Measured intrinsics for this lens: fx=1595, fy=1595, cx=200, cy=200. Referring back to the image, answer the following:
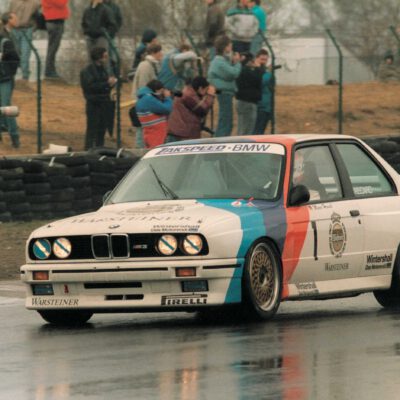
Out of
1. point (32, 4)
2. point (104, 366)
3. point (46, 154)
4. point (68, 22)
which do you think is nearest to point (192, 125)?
point (46, 154)

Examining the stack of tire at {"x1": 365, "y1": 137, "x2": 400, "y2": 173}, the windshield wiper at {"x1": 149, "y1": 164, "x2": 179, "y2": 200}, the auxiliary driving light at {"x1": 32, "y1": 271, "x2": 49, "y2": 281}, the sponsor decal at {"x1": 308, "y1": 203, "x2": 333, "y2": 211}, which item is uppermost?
the windshield wiper at {"x1": 149, "y1": 164, "x2": 179, "y2": 200}

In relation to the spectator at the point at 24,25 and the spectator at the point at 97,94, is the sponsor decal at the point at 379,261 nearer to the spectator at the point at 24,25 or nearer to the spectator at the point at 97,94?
the spectator at the point at 97,94

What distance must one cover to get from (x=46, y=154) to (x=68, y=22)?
14.9 m

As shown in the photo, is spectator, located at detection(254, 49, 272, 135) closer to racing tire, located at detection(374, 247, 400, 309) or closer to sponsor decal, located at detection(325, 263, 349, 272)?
racing tire, located at detection(374, 247, 400, 309)

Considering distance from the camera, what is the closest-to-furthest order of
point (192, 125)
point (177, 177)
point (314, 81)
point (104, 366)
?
1. point (104, 366)
2. point (177, 177)
3. point (192, 125)
4. point (314, 81)

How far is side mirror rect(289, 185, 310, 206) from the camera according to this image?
1179 centimetres

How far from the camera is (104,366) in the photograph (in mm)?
9180

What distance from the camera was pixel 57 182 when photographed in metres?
20.8

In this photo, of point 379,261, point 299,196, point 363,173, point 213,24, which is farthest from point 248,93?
point 299,196

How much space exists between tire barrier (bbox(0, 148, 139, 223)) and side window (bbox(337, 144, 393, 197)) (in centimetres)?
797

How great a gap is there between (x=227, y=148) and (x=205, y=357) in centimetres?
320

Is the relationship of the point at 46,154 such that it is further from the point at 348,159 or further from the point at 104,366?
the point at 104,366

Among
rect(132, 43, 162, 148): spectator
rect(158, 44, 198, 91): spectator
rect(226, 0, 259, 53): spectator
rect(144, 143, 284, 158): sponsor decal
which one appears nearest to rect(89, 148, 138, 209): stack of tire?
rect(132, 43, 162, 148): spectator

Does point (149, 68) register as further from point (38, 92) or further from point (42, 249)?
point (42, 249)
